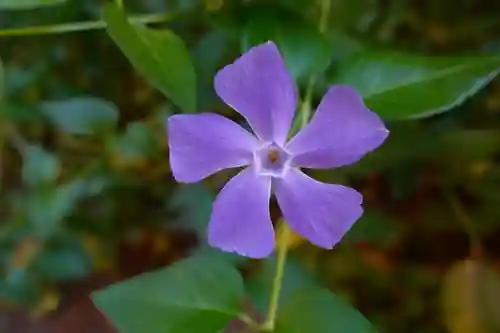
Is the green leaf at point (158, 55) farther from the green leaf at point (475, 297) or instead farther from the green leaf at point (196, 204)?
the green leaf at point (475, 297)

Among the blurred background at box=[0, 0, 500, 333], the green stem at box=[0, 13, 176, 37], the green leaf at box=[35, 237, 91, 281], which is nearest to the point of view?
the green stem at box=[0, 13, 176, 37]

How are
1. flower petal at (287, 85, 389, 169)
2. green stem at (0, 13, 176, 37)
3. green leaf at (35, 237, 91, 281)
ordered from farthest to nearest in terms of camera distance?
green leaf at (35, 237, 91, 281)
green stem at (0, 13, 176, 37)
flower petal at (287, 85, 389, 169)

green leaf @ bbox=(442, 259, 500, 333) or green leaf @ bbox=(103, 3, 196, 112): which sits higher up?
green leaf @ bbox=(103, 3, 196, 112)

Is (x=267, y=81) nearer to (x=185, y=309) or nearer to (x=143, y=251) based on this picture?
(x=185, y=309)

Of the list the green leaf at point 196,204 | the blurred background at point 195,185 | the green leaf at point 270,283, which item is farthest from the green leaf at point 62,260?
the green leaf at point 270,283

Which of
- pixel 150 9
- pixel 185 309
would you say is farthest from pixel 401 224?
pixel 185 309

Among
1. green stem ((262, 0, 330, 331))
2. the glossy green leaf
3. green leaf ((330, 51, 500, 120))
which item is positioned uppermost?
green leaf ((330, 51, 500, 120))

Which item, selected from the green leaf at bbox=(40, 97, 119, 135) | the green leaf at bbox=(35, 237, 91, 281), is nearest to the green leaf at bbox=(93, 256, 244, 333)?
the green leaf at bbox=(40, 97, 119, 135)

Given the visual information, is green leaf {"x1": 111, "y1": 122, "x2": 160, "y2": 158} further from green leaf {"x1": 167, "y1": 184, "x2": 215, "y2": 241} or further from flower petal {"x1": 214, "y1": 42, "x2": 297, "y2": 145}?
flower petal {"x1": 214, "y1": 42, "x2": 297, "y2": 145}
